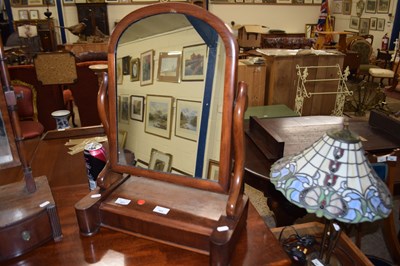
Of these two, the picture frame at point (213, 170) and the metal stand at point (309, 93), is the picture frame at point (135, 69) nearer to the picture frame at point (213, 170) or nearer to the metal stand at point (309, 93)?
the picture frame at point (213, 170)

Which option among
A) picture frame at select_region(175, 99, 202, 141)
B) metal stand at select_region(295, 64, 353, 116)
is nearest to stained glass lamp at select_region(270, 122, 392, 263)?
picture frame at select_region(175, 99, 202, 141)

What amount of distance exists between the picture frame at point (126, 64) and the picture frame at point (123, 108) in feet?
0.26

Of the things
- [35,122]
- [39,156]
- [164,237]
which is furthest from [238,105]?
[35,122]

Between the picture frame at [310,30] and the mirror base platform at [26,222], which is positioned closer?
the mirror base platform at [26,222]

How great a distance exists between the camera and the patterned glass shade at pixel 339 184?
2.42 feet

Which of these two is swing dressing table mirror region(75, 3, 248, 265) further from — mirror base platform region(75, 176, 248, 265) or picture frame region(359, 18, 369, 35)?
picture frame region(359, 18, 369, 35)

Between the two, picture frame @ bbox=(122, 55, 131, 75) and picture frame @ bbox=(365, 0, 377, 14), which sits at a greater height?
picture frame @ bbox=(365, 0, 377, 14)

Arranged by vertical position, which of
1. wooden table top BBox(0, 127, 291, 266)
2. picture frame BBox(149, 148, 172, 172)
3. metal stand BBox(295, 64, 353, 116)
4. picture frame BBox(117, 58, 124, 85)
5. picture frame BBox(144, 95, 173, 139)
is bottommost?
metal stand BBox(295, 64, 353, 116)

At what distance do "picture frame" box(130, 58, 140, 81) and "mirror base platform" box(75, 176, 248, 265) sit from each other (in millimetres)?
364

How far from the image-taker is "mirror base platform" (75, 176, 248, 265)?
32.9 inches

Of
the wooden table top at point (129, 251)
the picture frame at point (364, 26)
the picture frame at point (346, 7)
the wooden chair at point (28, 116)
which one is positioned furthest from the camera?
the picture frame at point (346, 7)

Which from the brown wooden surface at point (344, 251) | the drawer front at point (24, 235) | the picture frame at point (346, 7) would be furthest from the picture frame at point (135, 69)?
the picture frame at point (346, 7)

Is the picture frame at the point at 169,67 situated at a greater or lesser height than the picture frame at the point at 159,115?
greater

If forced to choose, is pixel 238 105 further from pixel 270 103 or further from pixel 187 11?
pixel 270 103
